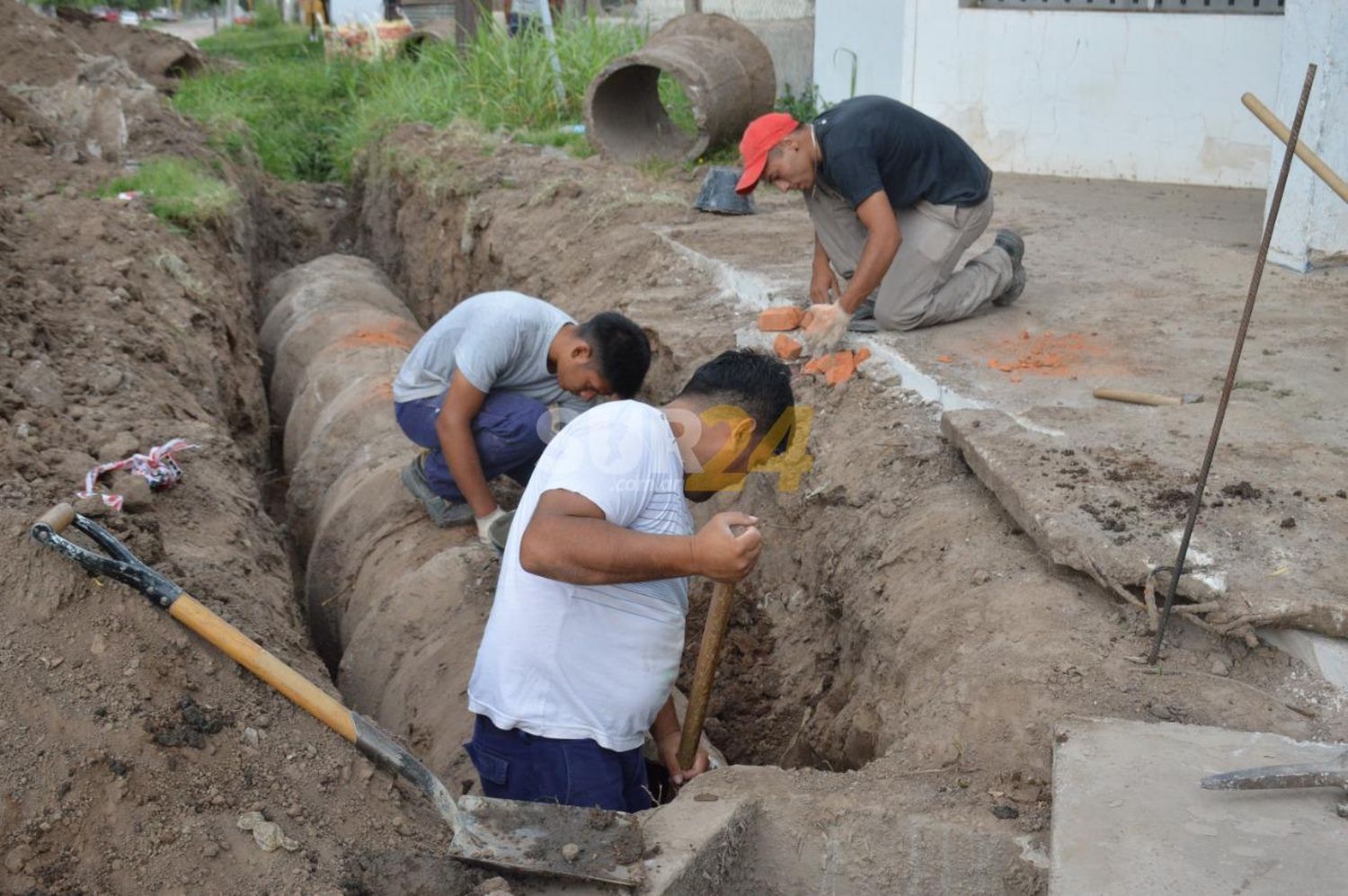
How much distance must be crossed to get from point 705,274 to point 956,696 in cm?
370

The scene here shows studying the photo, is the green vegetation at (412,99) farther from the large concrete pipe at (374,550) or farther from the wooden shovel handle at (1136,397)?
the wooden shovel handle at (1136,397)

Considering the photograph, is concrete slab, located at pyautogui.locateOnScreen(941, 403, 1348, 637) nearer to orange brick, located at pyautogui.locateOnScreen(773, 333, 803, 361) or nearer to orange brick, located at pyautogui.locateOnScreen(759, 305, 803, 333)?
orange brick, located at pyautogui.locateOnScreen(773, 333, 803, 361)

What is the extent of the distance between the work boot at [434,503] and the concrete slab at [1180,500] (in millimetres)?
1915

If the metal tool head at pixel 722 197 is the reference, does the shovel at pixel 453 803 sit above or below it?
below

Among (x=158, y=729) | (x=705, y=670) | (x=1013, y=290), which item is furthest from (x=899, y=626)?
A: (x=1013, y=290)

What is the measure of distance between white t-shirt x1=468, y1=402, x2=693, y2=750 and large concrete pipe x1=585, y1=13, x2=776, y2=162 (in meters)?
6.26

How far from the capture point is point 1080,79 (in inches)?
324

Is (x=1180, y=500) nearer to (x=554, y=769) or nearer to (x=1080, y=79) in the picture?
(x=554, y=769)

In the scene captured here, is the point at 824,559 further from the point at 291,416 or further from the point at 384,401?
the point at 291,416

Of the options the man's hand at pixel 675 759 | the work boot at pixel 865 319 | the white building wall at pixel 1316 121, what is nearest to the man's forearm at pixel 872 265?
the work boot at pixel 865 319

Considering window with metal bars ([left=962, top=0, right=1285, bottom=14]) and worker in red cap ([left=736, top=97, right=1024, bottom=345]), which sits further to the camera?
window with metal bars ([left=962, top=0, right=1285, bottom=14])

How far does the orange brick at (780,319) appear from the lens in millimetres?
5191

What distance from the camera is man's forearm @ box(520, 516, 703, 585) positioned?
2.50 m

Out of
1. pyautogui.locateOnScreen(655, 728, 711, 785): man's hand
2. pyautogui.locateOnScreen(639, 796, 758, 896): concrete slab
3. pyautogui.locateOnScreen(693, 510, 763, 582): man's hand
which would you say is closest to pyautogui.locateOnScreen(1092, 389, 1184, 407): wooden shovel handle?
pyautogui.locateOnScreen(655, 728, 711, 785): man's hand
